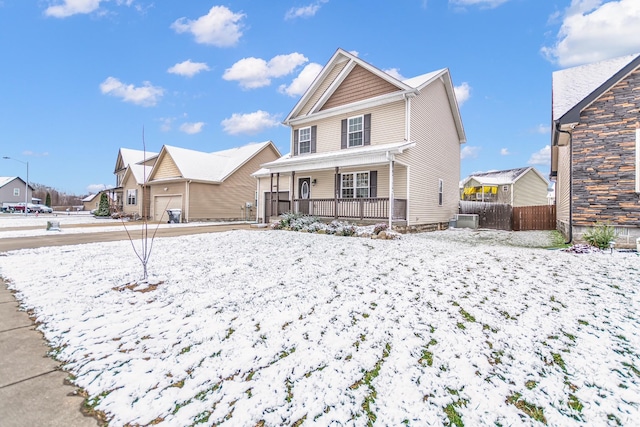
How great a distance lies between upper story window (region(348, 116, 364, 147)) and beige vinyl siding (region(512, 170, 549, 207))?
23089 mm

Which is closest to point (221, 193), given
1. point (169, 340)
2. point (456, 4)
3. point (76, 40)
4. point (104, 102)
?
point (76, 40)

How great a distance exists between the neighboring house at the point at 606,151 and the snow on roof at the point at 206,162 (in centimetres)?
2020

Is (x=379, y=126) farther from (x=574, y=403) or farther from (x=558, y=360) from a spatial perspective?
(x=574, y=403)

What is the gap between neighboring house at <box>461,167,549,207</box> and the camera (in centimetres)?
2877

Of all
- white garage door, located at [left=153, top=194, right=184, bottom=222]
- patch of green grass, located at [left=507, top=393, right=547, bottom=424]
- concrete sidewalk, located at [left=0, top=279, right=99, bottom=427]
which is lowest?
concrete sidewalk, located at [left=0, top=279, right=99, bottom=427]

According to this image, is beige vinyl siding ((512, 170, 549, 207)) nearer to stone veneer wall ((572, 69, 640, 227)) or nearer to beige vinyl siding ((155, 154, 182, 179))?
stone veneer wall ((572, 69, 640, 227))

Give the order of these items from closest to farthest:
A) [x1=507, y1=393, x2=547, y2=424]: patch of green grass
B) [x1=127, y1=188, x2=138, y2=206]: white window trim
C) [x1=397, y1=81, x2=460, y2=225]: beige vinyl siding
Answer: [x1=507, y1=393, x2=547, y2=424]: patch of green grass, [x1=397, y1=81, x2=460, y2=225]: beige vinyl siding, [x1=127, y1=188, x2=138, y2=206]: white window trim

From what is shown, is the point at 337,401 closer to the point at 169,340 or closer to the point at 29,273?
the point at 169,340

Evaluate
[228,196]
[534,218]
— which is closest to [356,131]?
[534,218]

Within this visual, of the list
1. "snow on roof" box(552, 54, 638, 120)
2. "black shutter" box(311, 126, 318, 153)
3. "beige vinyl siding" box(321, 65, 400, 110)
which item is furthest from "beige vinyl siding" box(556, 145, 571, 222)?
"black shutter" box(311, 126, 318, 153)

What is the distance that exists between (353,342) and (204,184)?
69.3 ft

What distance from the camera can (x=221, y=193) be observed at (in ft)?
74.0

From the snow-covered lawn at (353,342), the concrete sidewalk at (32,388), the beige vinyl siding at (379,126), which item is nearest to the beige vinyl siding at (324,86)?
the beige vinyl siding at (379,126)

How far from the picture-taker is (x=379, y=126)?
42.9ft
